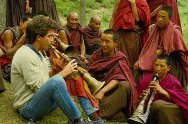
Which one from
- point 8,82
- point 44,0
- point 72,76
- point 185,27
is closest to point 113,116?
point 72,76

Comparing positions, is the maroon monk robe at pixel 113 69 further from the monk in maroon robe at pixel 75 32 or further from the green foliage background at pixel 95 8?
the green foliage background at pixel 95 8

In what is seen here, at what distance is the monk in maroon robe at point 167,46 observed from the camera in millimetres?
6719

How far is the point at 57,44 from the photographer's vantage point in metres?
6.46

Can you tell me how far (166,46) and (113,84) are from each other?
1205 millimetres

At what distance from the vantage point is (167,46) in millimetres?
6727

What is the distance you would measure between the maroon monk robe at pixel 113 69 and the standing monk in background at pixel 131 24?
122 cm

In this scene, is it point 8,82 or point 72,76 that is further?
point 8,82

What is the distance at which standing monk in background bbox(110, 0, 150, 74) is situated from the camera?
7.48 metres

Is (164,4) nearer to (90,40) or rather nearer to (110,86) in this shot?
(90,40)

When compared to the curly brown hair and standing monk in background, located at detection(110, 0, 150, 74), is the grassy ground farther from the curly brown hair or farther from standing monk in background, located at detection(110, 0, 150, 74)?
standing monk in background, located at detection(110, 0, 150, 74)

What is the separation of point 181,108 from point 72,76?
1529 mm

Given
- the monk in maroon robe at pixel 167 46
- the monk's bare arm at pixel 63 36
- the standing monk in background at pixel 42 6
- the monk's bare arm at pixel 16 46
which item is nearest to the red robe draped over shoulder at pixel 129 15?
the monk in maroon robe at pixel 167 46

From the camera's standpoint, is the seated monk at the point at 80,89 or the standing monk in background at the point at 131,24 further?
the standing monk in background at the point at 131,24

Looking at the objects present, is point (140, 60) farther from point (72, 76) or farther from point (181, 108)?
point (72, 76)
